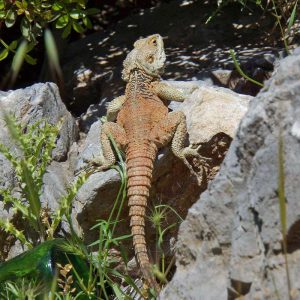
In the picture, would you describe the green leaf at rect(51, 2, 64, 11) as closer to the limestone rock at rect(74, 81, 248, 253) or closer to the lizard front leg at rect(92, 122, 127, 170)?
the lizard front leg at rect(92, 122, 127, 170)

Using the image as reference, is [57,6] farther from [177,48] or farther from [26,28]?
[177,48]

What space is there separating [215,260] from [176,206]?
6.43 ft

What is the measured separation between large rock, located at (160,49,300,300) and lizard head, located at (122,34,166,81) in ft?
9.05

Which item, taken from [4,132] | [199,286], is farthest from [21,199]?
[199,286]

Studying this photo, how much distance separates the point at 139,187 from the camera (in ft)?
17.3

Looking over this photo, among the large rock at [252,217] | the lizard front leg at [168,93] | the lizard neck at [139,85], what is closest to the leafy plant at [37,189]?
the lizard neck at [139,85]

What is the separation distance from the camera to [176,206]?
555cm

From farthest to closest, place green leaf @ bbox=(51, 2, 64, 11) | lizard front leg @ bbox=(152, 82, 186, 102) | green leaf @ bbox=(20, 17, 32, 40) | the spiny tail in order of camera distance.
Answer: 1. green leaf @ bbox=(20, 17, 32, 40)
2. green leaf @ bbox=(51, 2, 64, 11)
3. lizard front leg @ bbox=(152, 82, 186, 102)
4. the spiny tail

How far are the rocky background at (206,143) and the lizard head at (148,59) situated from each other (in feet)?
0.89

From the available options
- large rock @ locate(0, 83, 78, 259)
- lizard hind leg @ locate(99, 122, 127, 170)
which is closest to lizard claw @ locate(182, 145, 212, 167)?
lizard hind leg @ locate(99, 122, 127, 170)

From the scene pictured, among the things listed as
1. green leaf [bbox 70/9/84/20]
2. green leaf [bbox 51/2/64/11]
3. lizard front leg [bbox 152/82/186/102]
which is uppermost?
green leaf [bbox 51/2/64/11]

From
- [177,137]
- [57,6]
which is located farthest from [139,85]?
[57,6]

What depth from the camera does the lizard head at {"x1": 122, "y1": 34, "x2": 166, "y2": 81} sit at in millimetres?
6340

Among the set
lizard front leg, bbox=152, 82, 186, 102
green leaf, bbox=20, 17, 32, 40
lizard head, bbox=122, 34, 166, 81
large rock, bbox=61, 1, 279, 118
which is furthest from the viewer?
large rock, bbox=61, 1, 279, 118
